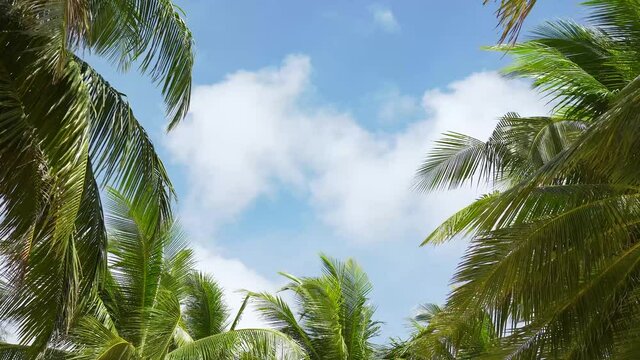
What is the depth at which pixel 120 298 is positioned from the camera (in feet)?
51.0

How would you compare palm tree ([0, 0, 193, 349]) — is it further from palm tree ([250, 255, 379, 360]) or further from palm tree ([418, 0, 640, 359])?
palm tree ([250, 255, 379, 360])

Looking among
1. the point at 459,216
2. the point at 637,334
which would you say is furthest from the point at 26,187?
the point at 459,216

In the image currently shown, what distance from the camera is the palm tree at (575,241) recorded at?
643 centimetres

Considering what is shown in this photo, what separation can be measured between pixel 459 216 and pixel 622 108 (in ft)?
25.4

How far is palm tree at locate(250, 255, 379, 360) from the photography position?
60.4 feet

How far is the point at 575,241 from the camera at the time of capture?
7.90 metres

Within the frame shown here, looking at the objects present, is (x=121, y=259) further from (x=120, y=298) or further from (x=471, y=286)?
(x=471, y=286)

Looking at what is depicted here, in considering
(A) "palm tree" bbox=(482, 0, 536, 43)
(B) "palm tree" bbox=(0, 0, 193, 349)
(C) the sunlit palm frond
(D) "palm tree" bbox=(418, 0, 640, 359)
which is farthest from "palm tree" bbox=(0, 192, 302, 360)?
(A) "palm tree" bbox=(482, 0, 536, 43)

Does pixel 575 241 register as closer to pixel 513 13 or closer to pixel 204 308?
pixel 513 13

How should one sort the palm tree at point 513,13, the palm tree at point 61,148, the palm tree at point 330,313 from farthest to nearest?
the palm tree at point 330,313 < the palm tree at point 61,148 < the palm tree at point 513,13

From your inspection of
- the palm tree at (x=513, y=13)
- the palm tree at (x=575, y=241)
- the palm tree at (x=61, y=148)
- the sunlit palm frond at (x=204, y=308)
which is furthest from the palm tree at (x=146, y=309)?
the palm tree at (x=513, y=13)

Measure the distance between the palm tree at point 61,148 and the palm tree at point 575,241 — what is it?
10.5 feet

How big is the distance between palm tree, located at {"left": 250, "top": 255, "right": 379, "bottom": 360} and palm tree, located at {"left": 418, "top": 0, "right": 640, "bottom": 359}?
28.4ft

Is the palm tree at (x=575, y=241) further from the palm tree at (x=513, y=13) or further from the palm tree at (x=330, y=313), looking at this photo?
the palm tree at (x=330, y=313)
